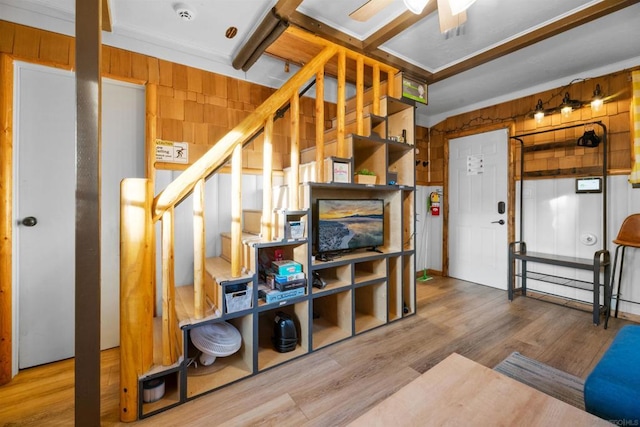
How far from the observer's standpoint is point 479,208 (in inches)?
161

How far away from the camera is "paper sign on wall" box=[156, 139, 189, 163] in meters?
2.42

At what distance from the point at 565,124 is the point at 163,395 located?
15.7ft

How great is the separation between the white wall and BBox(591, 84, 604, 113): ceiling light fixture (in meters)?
0.79

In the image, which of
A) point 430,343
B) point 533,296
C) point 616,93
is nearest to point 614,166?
point 616,93

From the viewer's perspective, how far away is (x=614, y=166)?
296cm

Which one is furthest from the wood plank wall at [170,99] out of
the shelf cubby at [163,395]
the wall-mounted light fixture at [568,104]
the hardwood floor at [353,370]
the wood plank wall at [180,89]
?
the wall-mounted light fixture at [568,104]

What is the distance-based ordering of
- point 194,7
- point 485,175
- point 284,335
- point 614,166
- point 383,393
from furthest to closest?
point 485,175
point 614,166
point 284,335
point 194,7
point 383,393

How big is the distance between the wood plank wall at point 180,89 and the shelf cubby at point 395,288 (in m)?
1.63

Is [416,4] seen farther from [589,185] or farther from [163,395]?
[589,185]

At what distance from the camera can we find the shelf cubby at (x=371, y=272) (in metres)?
2.63

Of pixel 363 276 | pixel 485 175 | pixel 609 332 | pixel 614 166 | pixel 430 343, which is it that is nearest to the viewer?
pixel 430 343

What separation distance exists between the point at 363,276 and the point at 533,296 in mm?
2456

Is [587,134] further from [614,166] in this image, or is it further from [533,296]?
[533,296]

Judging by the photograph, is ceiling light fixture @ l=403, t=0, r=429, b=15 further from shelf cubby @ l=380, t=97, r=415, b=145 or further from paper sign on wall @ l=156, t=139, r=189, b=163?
paper sign on wall @ l=156, t=139, r=189, b=163
